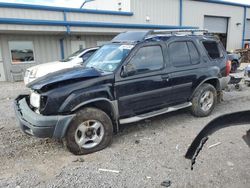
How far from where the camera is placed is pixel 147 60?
4.66 meters

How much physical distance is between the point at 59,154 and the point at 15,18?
10.7m

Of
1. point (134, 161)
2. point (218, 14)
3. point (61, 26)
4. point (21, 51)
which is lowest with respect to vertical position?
point (134, 161)

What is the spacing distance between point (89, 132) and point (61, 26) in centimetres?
1068

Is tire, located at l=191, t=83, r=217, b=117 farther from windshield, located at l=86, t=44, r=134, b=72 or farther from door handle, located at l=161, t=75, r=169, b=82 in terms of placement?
windshield, located at l=86, t=44, r=134, b=72

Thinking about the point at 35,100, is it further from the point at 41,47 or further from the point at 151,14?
the point at 151,14

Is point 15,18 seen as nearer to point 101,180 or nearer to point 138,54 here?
point 138,54

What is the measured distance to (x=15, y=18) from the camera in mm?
12273

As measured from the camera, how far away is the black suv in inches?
146

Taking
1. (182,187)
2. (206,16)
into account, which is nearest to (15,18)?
(182,187)

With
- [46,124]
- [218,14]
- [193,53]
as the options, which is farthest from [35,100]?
[218,14]

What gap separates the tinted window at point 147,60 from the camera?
4466mm

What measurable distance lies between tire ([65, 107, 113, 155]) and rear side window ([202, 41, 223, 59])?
3.22m

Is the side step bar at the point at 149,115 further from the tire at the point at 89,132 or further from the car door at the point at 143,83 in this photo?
the tire at the point at 89,132

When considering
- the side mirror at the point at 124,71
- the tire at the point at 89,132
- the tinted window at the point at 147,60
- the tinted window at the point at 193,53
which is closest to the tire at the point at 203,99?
the tinted window at the point at 193,53
